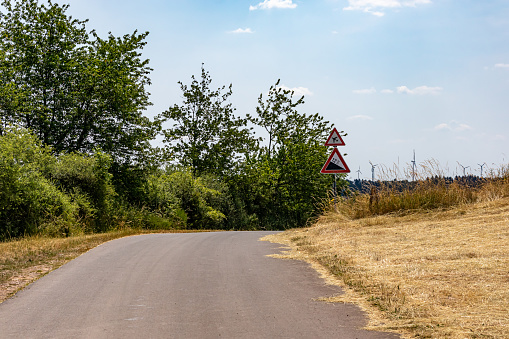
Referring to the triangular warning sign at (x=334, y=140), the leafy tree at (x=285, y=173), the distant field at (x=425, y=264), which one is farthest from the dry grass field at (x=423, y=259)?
the leafy tree at (x=285, y=173)

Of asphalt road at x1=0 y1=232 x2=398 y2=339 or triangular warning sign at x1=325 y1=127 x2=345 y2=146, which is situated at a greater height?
triangular warning sign at x1=325 y1=127 x2=345 y2=146

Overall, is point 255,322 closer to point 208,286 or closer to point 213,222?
point 208,286

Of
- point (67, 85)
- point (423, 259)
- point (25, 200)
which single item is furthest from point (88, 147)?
point (423, 259)

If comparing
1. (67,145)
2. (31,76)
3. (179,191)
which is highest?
(31,76)

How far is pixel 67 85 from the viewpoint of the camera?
32.1 metres

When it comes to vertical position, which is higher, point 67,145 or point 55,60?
point 55,60

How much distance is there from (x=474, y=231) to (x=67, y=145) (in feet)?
82.3

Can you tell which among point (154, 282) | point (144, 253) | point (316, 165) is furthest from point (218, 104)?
point (154, 282)

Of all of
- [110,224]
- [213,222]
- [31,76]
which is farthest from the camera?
[213,222]

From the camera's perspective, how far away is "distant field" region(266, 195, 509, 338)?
21.2 feet

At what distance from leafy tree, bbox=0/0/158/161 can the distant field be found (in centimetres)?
1751

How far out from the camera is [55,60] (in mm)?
31531

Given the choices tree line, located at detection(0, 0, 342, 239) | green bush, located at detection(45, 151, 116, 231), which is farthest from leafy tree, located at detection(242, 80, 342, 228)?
green bush, located at detection(45, 151, 116, 231)

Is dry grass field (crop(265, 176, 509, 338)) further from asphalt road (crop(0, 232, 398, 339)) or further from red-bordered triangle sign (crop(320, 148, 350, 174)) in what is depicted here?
red-bordered triangle sign (crop(320, 148, 350, 174))
